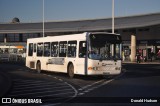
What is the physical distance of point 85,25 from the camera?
234 feet

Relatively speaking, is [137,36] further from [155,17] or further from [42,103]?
[42,103]

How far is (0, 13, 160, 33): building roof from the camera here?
196 feet

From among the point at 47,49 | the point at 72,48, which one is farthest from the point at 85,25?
the point at 72,48

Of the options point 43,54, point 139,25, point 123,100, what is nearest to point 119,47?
point 43,54

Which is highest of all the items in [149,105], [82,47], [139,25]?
[139,25]

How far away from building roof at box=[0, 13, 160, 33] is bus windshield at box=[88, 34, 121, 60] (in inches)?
1283

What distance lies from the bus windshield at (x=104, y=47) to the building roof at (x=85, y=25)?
32.6 m

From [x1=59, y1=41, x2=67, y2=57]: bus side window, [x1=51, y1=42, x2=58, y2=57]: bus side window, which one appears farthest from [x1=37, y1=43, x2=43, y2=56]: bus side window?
[x1=59, y1=41, x2=67, y2=57]: bus side window

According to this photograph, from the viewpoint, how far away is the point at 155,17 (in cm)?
5991

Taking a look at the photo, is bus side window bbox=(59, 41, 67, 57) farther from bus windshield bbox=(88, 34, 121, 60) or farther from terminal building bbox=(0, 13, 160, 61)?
terminal building bbox=(0, 13, 160, 61)

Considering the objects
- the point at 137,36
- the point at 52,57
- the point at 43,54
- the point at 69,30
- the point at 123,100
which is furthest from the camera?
the point at 69,30

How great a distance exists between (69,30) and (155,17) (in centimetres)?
1659

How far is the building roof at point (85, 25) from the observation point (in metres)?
59.7

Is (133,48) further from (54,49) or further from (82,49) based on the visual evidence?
(82,49)
